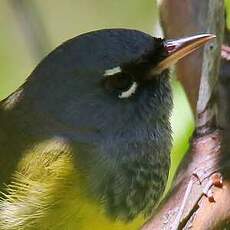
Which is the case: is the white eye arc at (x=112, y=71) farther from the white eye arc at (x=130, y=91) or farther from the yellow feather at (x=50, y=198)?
the yellow feather at (x=50, y=198)

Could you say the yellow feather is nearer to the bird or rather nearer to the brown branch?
the bird

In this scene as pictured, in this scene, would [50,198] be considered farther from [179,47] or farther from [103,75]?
[179,47]

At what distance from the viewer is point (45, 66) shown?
278cm

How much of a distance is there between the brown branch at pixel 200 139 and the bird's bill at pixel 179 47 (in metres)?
0.05

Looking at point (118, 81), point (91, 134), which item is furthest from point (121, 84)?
point (91, 134)

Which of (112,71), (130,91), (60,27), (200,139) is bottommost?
(60,27)

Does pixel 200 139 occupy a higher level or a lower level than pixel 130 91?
lower

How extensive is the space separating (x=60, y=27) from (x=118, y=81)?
2.14 metres

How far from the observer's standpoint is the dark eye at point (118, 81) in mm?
2715

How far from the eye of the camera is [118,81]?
8.93 feet

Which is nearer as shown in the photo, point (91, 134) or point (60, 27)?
point (91, 134)

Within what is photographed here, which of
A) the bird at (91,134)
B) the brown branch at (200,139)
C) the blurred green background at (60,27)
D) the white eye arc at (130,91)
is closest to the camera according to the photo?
the brown branch at (200,139)

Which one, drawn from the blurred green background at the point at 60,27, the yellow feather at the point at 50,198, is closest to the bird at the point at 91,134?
the yellow feather at the point at 50,198

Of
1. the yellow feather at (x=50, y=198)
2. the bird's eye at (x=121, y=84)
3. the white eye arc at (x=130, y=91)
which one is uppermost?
the bird's eye at (x=121, y=84)
